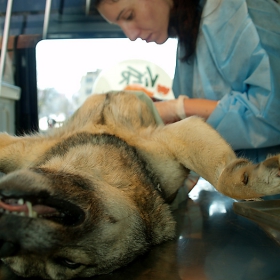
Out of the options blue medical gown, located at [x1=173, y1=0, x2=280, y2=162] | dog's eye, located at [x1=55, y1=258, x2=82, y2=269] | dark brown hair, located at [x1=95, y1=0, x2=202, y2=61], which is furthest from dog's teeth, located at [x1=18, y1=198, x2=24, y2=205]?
dark brown hair, located at [x1=95, y1=0, x2=202, y2=61]

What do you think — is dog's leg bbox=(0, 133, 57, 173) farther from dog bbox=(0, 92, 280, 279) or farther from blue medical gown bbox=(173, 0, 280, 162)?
blue medical gown bbox=(173, 0, 280, 162)

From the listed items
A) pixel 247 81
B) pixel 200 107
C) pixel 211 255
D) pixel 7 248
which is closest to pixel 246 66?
pixel 247 81

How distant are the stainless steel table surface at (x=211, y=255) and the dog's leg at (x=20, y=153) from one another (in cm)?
45

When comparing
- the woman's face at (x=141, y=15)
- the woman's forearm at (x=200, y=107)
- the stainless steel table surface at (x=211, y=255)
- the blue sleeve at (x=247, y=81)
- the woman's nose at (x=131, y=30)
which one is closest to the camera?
the stainless steel table surface at (x=211, y=255)

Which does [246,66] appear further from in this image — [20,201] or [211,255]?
[20,201]

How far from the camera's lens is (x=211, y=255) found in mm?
976

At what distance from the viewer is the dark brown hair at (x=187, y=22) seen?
2.00m

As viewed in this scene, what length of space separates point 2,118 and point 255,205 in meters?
1.88

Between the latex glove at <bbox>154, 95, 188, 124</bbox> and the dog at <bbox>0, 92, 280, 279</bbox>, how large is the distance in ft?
1.06

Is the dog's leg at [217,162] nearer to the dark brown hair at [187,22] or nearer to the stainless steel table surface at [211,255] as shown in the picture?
the stainless steel table surface at [211,255]

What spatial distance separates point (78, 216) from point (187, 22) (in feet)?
5.01

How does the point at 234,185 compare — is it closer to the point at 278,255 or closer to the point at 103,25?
the point at 278,255

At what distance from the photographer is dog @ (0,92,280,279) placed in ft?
2.64

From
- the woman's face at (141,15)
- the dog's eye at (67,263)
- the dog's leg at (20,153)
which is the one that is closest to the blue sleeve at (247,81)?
the woman's face at (141,15)
